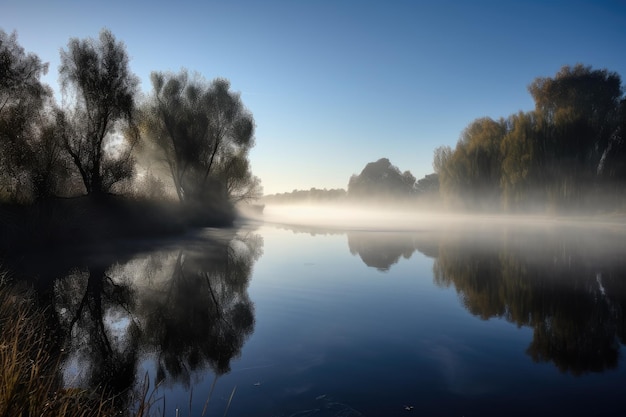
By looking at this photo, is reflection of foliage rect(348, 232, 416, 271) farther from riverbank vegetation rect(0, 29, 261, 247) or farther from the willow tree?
the willow tree

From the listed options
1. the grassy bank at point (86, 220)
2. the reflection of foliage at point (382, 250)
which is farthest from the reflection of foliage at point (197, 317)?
the grassy bank at point (86, 220)

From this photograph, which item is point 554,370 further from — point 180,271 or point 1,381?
point 180,271

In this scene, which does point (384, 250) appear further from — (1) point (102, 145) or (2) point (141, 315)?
(1) point (102, 145)

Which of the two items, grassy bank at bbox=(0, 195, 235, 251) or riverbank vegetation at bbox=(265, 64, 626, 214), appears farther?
riverbank vegetation at bbox=(265, 64, 626, 214)

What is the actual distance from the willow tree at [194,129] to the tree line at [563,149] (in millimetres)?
28634

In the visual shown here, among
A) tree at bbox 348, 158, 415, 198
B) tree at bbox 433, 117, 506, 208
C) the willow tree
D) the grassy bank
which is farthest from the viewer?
tree at bbox 348, 158, 415, 198

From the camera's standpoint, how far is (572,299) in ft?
31.3

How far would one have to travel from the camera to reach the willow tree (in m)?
32.2

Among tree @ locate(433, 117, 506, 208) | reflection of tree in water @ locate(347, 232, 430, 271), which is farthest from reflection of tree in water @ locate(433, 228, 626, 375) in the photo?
tree @ locate(433, 117, 506, 208)

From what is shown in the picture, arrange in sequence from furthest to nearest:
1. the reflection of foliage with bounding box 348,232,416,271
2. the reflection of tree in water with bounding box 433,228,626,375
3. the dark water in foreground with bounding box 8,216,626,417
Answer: the reflection of foliage with bounding box 348,232,416,271, the reflection of tree in water with bounding box 433,228,626,375, the dark water in foreground with bounding box 8,216,626,417

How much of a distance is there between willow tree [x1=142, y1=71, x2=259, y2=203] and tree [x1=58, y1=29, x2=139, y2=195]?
802 centimetres

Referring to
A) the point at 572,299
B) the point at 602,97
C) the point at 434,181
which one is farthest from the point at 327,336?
the point at 434,181

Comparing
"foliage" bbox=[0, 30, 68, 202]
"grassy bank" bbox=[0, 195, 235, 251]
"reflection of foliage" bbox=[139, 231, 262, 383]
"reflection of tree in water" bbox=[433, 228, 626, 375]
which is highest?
"foliage" bbox=[0, 30, 68, 202]

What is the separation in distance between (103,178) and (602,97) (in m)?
46.7
